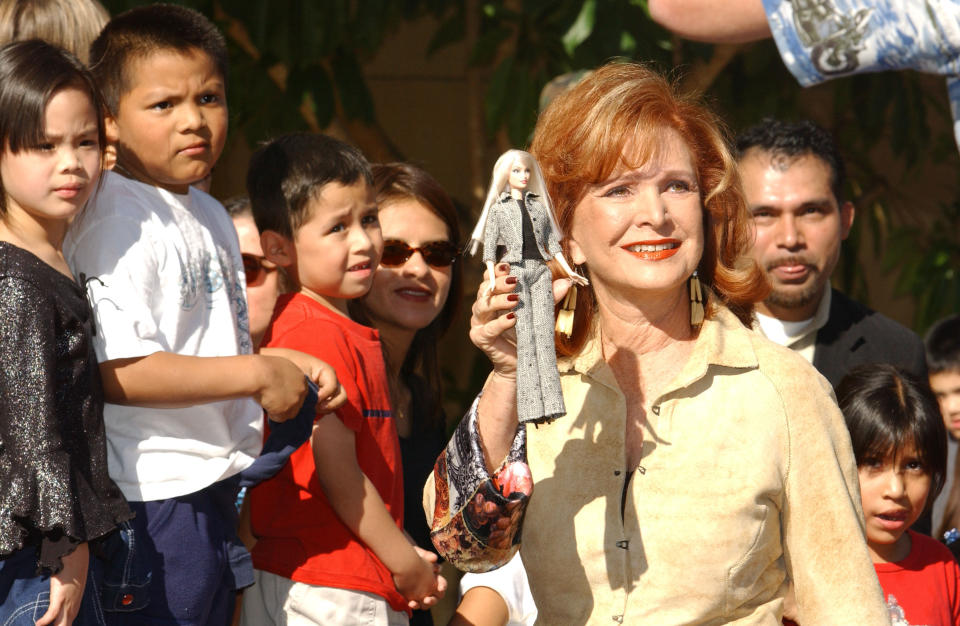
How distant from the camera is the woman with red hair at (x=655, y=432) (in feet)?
8.81

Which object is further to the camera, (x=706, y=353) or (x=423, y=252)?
(x=423, y=252)

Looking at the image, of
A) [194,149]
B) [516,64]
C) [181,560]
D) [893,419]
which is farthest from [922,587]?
[516,64]

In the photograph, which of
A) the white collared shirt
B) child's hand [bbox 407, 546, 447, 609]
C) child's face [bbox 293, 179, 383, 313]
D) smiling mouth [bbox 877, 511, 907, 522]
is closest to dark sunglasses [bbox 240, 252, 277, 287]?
child's face [bbox 293, 179, 383, 313]

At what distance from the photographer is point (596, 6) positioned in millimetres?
5438

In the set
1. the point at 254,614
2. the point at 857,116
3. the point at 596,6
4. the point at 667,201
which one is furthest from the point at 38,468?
the point at 857,116

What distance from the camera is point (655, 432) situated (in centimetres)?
281

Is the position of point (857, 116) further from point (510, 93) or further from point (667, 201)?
point (667, 201)

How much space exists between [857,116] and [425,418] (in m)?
3.74

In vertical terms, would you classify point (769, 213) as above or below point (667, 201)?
below

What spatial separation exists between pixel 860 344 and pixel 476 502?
2434 mm

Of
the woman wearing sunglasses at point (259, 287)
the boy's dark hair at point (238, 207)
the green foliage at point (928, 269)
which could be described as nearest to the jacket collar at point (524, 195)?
the woman wearing sunglasses at point (259, 287)

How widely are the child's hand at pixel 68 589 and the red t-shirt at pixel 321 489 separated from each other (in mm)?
748

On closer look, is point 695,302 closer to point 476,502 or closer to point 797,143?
point 476,502

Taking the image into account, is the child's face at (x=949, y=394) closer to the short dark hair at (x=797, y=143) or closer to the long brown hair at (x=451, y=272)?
the short dark hair at (x=797, y=143)
